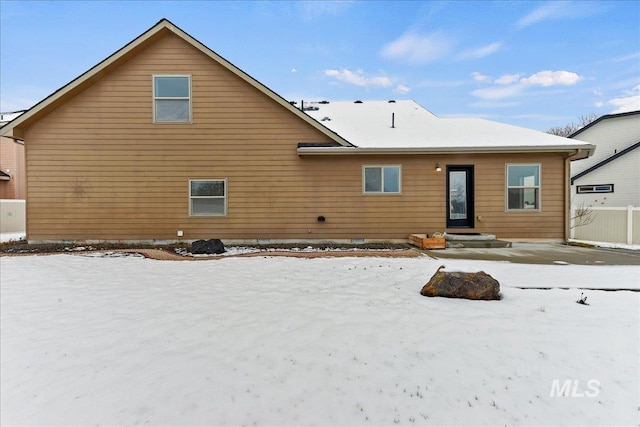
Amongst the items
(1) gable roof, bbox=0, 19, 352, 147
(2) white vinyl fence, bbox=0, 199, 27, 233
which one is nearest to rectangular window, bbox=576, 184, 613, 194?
(1) gable roof, bbox=0, 19, 352, 147

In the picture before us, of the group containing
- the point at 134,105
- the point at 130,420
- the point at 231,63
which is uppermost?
the point at 231,63

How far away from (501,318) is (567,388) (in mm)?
1169

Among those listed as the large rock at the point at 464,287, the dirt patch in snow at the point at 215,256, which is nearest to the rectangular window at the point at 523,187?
the dirt patch in snow at the point at 215,256

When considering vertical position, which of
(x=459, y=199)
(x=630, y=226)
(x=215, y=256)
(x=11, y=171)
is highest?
(x=11, y=171)

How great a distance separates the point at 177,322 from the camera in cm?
334

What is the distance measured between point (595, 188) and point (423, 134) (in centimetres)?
1450

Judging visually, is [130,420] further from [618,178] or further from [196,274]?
[618,178]

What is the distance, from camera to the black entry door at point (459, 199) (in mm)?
9305

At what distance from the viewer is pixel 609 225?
10312 mm

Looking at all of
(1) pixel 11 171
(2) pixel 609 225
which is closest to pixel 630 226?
(2) pixel 609 225

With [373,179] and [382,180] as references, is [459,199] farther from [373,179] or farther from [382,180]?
[373,179]

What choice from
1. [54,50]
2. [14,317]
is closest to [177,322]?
[14,317]

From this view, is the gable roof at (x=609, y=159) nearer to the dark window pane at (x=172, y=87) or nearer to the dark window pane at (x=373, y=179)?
the dark window pane at (x=373, y=179)

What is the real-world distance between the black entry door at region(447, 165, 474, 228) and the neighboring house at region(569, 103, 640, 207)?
38.6 ft
